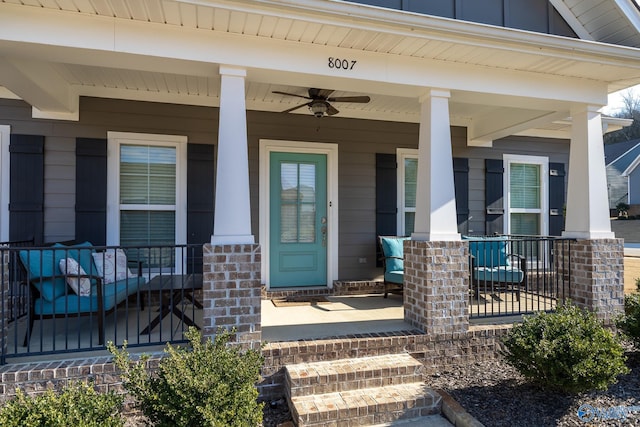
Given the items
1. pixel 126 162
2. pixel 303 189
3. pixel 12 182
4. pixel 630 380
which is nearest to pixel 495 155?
pixel 303 189

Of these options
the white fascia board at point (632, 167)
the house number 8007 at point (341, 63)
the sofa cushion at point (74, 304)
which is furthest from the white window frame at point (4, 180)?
the white fascia board at point (632, 167)

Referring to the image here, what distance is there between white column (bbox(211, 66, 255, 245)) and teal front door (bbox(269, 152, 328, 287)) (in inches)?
78.6

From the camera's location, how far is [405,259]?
3867 millimetres

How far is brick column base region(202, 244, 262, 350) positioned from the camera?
293 centimetres

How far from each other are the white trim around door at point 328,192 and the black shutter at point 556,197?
3.76 m

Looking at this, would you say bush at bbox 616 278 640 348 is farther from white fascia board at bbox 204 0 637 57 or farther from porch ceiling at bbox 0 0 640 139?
white fascia board at bbox 204 0 637 57

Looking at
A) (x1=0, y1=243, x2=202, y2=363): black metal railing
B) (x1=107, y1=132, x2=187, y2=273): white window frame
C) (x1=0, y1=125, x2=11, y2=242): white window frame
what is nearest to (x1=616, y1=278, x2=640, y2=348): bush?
(x1=0, y1=243, x2=202, y2=363): black metal railing

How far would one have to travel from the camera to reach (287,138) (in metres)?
5.09

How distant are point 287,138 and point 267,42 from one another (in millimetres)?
1966

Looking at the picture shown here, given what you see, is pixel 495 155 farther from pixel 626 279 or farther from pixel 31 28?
pixel 31 28

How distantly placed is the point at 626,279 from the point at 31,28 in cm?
875

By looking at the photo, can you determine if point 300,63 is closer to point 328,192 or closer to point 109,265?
point 328,192

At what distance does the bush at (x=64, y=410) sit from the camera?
1.82 metres

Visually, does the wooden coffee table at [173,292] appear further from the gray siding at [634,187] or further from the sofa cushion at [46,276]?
the gray siding at [634,187]
